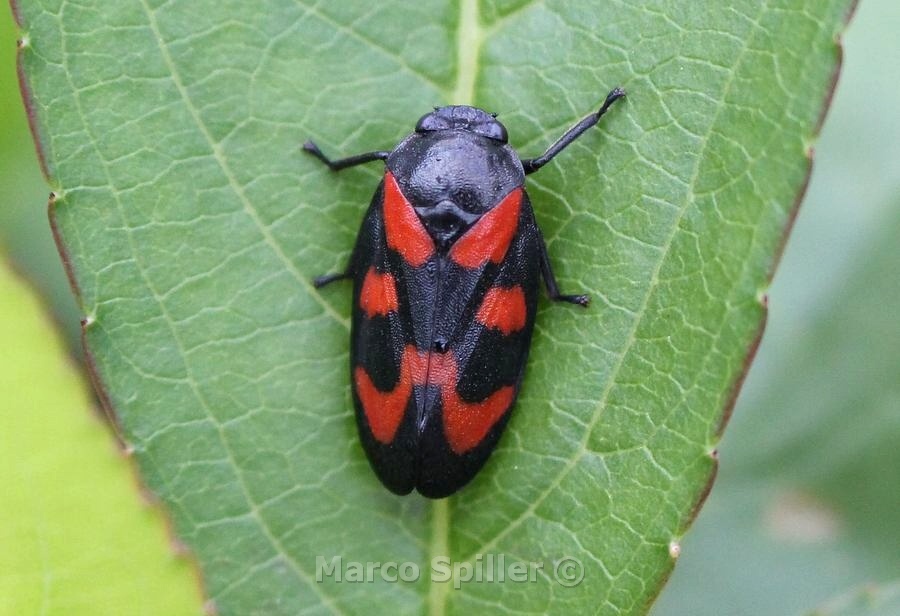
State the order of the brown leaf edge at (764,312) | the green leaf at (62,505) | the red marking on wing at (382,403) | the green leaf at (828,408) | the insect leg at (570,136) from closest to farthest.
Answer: the green leaf at (62,505), the brown leaf edge at (764,312), the insect leg at (570,136), the red marking on wing at (382,403), the green leaf at (828,408)

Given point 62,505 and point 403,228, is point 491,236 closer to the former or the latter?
point 403,228

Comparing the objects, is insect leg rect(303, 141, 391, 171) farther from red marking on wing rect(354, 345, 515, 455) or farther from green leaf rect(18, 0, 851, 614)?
red marking on wing rect(354, 345, 515, 455)

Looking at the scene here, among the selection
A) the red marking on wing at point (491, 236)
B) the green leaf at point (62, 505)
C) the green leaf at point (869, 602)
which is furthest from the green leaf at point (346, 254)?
the green leaf at point (869, 602)

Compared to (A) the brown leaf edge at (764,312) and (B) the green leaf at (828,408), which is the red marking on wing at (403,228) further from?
→ (B) the green leaf at (828,408)

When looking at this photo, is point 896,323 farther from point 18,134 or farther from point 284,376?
point 18,134

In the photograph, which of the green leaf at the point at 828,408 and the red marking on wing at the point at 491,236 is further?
the green leaf at the point at 828,408
